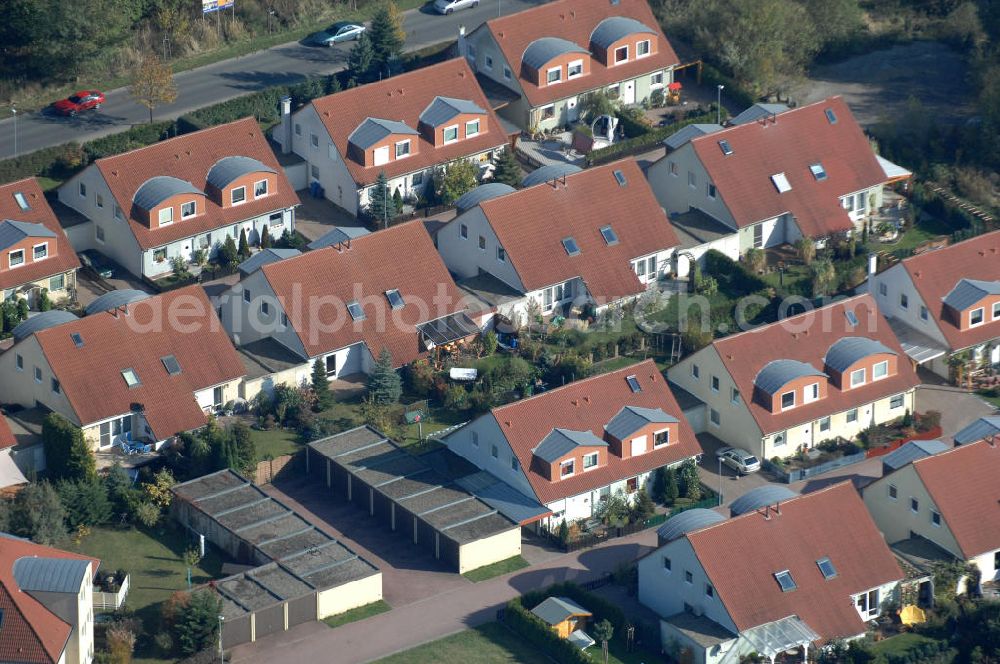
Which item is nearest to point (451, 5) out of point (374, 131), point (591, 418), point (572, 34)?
point (572, 34)

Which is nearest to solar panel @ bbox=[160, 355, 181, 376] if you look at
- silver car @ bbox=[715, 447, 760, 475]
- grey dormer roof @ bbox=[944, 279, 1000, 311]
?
silver car @ bbox=[715, 447, 760, 475]

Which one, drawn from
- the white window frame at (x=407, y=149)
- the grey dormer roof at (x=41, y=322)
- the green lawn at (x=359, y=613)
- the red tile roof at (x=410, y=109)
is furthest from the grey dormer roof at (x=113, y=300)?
the green lawn at (x=359, y=613)

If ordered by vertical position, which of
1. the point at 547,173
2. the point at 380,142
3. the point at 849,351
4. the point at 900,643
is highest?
the point at 380,142

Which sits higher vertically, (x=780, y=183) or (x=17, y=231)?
(x=17, y=231)

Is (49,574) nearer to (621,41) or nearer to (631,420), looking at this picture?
(631,420)

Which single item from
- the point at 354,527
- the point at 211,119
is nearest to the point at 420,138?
the point at 211,119

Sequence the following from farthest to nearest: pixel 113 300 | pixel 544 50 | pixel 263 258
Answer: pixel 544 50, pixel 263 258, pixel 113 300

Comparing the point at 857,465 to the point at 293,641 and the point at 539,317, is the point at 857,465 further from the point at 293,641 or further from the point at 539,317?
the point at 293,641
